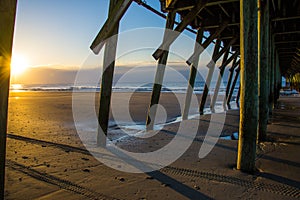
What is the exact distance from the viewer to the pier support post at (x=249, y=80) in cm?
258

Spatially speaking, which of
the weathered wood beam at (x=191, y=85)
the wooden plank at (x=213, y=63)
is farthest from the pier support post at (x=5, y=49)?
the wooden plank at (x=213, y=63)

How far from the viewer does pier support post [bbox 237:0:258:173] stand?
2578mm

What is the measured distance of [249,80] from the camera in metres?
2.57

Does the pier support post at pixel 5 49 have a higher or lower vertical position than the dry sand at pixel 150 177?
higher

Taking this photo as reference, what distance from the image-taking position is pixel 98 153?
3.48 metres

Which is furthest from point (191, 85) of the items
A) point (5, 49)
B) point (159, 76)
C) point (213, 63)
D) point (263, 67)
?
point (5, 49)

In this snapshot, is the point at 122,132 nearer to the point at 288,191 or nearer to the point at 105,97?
the point at 105,97

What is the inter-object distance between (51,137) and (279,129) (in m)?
5.39

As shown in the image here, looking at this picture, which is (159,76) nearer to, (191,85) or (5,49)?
(191,85)

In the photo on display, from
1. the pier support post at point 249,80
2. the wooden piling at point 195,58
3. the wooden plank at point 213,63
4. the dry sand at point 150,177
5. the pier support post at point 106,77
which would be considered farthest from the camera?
the wooden plank at point 213,63

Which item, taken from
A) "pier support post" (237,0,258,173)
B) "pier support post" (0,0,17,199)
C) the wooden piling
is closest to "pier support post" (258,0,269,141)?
"pier support post" (237,0,258,173)

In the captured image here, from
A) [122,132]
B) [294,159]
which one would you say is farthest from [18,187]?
[294,159]

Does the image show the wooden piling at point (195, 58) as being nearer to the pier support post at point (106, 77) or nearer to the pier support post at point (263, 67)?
the pier support post at point (263, 67)

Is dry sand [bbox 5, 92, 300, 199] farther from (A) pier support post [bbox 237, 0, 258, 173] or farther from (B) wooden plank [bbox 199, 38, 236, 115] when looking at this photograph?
(B) wooden plank [bbox 199, 38, 236, 115]
